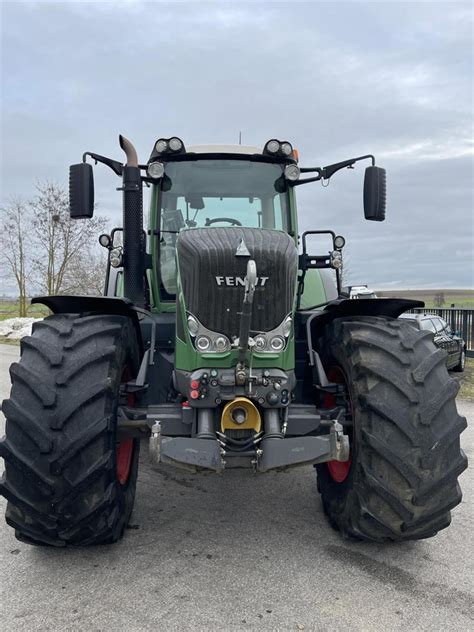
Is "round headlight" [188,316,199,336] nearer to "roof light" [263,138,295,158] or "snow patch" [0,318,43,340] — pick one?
"roof light" [263,138,295,158]

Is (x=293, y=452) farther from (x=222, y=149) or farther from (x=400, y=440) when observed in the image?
(x=222, y=149)

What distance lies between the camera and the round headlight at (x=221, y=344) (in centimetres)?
310

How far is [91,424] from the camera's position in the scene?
2.83m

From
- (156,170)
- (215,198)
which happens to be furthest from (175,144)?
(215,198)

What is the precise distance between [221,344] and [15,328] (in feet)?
70.7

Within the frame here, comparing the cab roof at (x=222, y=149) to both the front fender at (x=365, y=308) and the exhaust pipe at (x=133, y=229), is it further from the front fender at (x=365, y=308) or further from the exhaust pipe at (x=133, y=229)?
the front fender at (x=365, y=308)

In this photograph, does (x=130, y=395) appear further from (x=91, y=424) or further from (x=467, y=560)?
(x=467, y=560)

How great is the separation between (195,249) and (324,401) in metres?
1.62

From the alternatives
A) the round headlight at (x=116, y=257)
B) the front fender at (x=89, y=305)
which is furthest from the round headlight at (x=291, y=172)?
the front fender at (x=89, y=305)

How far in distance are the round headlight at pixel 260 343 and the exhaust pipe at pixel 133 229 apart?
1.39 meters

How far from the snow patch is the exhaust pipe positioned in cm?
1821

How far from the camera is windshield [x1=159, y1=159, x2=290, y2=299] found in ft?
14.3

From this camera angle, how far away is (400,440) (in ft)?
9.45

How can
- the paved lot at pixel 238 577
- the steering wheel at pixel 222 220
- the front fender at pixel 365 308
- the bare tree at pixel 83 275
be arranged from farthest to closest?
the bare tree at pixel 83 275, the steering wheel at pixel 222 220, the front fender at pixel 365 308, the paved lot at pixel 238 577
